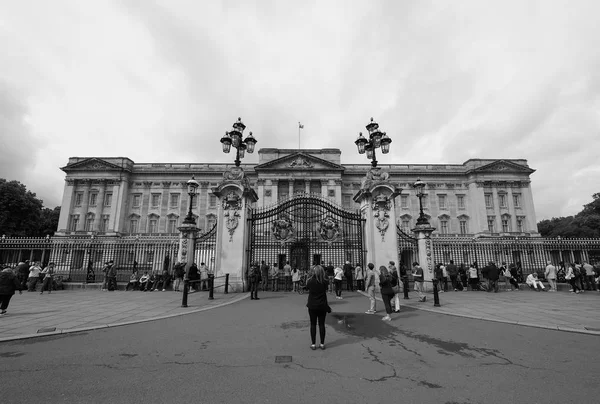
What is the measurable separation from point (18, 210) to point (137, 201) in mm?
16899

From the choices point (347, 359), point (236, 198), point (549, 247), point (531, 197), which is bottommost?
point (347, 359)

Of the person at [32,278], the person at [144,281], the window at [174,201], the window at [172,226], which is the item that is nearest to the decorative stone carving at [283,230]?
the person at [144,281]

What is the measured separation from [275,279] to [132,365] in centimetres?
1123

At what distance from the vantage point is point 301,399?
11.9 feet

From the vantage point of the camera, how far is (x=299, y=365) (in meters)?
4.81

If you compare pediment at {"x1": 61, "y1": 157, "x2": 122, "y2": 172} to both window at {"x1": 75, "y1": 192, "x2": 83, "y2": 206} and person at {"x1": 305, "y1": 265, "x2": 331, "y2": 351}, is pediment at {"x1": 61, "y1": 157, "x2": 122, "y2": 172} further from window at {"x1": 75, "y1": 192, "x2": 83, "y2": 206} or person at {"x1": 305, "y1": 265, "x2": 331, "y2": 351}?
person at {"x1": 305, "y1": 265, "x2": 331, "y2": 351}

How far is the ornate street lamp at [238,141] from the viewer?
14.6 m

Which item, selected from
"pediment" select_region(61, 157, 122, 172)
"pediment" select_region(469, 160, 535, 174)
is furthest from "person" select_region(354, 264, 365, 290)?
"pediment" select_region(61, 157, 122, 172)

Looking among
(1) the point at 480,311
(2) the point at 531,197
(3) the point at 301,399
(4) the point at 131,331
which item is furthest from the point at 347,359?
(2) the point at 531,197

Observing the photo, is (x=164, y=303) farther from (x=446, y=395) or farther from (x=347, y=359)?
(x=446, y=395)

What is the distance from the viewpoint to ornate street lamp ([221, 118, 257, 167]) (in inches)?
575

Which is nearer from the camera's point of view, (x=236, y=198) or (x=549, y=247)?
(x=236, y=198)

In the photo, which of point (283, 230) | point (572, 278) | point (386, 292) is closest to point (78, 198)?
point (283, 230)

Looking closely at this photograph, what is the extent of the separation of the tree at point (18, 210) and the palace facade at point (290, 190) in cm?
437
